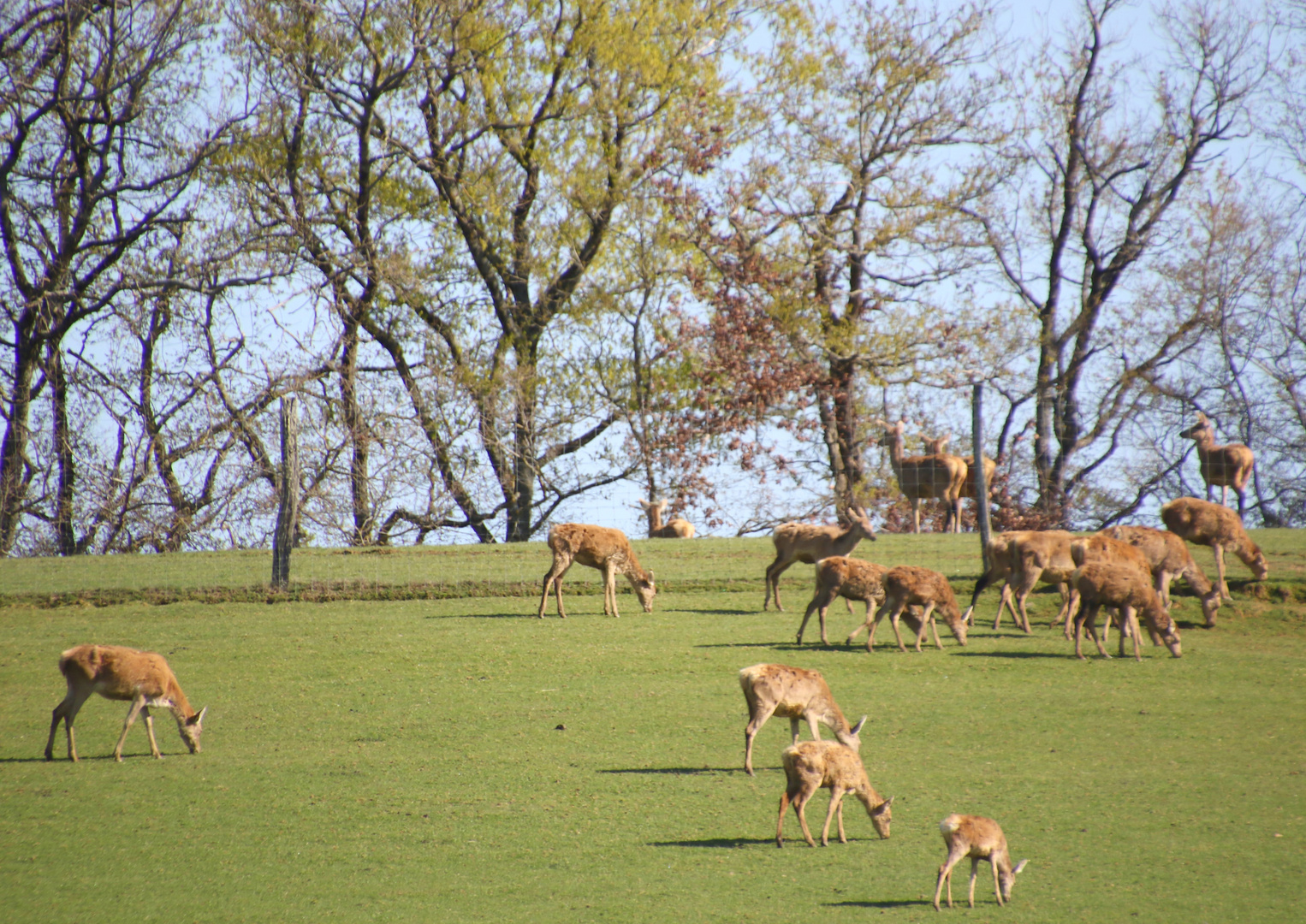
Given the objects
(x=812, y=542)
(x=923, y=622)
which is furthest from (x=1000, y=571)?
(x=923, y=622)

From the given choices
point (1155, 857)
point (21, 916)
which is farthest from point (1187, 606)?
point (21, 916)

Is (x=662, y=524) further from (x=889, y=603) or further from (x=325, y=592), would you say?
(x=889, y=603)

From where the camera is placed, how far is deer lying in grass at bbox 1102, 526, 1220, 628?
15.6 meters

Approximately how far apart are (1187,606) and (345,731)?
11.9m

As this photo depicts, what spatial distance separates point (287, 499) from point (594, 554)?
496 cm

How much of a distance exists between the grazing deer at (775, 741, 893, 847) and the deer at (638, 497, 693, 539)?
919 inches

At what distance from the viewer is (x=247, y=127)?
3278 cm

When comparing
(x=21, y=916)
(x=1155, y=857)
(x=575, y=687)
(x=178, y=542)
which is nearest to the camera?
(x=21, y=916)

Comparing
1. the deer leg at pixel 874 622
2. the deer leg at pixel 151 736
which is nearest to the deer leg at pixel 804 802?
the deer leg at pixel 151 736

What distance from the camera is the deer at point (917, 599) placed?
43.5 ft

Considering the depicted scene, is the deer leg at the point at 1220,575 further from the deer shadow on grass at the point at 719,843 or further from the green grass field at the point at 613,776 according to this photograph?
the deer shadow on grass at the point at 719,843

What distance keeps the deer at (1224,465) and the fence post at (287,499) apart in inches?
638

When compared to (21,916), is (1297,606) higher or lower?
higher

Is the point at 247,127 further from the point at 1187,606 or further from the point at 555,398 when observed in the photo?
the point at 1187,606
